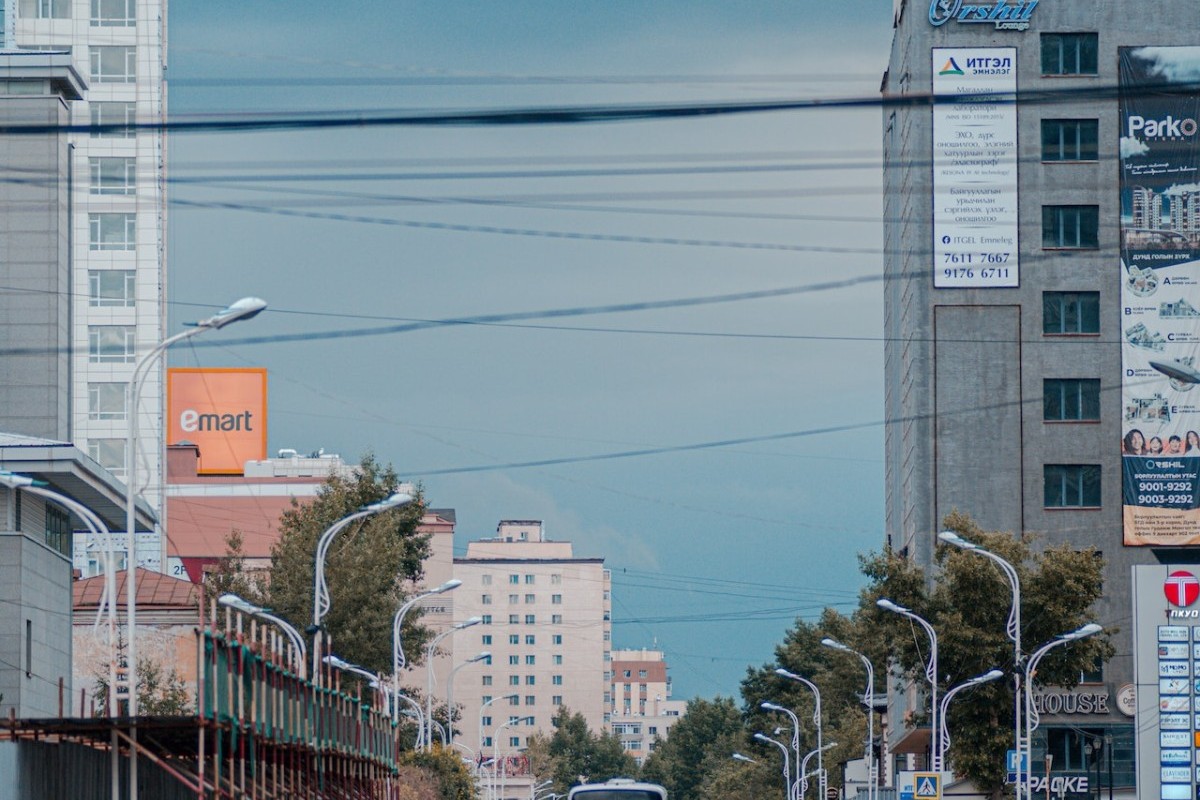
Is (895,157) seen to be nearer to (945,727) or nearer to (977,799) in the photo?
(977,799)

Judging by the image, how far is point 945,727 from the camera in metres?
63.5

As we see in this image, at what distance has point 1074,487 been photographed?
266 ft

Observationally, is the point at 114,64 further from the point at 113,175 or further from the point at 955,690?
the point at 955,690

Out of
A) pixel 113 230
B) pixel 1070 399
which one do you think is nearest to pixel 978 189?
pixel 1070 399

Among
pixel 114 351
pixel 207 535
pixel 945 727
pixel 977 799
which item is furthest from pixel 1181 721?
pixel 207 535

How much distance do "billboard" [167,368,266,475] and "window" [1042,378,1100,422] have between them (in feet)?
210

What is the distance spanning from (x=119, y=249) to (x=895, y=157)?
44647mm

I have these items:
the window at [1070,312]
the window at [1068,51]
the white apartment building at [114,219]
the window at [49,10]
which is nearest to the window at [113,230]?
the white apartment building at [114,219]

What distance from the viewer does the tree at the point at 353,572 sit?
6688 cm

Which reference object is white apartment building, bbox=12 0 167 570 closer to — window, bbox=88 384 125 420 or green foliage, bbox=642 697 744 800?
window, bbox=88 384 125 420

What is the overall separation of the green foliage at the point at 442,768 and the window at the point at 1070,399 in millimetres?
27268

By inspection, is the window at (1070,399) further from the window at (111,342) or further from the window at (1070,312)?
the window at (111,342)

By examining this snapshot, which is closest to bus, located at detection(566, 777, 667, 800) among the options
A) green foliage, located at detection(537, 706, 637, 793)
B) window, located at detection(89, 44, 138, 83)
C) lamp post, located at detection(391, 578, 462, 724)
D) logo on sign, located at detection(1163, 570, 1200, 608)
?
lamp post, located at detection(391, 578, 462, 724)

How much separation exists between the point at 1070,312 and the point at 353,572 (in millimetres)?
31964
